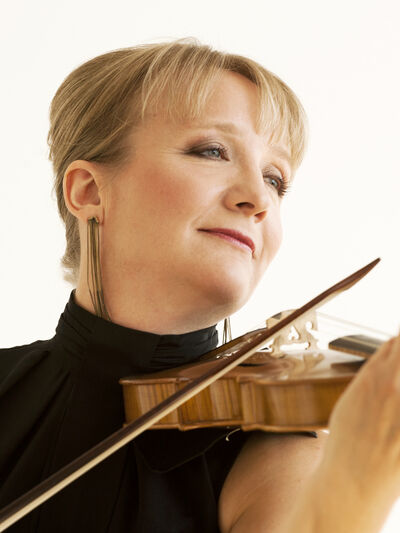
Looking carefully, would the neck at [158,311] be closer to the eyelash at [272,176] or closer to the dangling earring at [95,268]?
the dangling earring at [95,268]

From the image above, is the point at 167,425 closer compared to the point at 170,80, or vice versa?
the point at 167,425

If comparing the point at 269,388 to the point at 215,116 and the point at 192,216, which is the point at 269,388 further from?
the point at 215,116

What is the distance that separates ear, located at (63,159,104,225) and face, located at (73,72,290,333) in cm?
3

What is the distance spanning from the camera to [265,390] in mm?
660

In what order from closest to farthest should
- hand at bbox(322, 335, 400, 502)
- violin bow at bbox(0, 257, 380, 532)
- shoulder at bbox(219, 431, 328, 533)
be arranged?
hand at bbox(322, 335, 400, 502) → violin bow at bbox(0, 257, 380, 532) → shoulder at bbox(219, 431, 328, 533)

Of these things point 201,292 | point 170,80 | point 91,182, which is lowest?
point 201,292

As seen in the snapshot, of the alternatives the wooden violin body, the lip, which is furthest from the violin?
the lip

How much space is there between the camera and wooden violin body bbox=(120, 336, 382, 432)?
62 cm

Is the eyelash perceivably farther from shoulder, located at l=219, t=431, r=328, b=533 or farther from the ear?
shoulder, located at l=219, t=431, r=328, b=533

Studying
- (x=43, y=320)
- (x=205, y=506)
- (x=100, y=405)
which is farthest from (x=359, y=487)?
(x=43, y=320)

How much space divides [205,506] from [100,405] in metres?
0.19

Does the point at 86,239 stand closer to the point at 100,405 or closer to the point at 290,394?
the point at 100,405

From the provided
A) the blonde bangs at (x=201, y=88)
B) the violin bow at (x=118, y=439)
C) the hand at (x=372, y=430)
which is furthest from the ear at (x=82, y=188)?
the hand at (x=372, y=430)

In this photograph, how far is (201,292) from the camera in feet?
2.91
